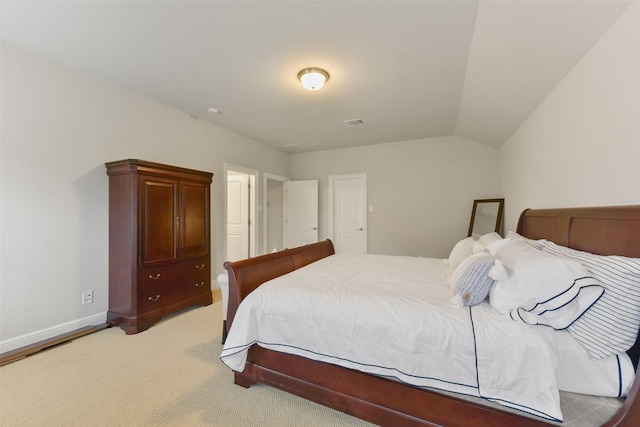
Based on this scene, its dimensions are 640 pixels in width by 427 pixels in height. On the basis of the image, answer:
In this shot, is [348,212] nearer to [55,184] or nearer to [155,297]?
[155,297]

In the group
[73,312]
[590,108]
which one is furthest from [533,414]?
[73,312]

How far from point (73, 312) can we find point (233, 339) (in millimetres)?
2141

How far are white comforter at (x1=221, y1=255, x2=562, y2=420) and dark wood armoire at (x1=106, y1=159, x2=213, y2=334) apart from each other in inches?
63.9

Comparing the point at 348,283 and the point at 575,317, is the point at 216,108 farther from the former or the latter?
the point at 575,317

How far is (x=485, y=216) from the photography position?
14.1 feet

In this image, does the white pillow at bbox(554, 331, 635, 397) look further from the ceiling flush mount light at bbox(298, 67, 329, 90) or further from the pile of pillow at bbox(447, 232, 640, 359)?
the ceiling flush mount light at bbox(298, 67, 329, 90)

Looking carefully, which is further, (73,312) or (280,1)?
(73,312)

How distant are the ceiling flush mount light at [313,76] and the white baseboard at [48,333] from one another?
10.8ft

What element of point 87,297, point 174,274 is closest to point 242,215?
point 174,274

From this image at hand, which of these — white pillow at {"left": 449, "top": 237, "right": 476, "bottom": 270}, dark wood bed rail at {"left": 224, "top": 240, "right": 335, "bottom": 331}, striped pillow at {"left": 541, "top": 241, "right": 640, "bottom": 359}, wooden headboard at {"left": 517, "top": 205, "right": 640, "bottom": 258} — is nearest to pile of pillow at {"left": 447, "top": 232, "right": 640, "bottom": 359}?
striped pillow at {"left": 541, "top": 241, "right": 640, "bottom": 359}

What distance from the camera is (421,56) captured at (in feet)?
7.71

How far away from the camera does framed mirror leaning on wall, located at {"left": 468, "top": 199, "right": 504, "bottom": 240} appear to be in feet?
13.6

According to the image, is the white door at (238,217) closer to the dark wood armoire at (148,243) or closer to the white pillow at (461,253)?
the dark wood armoire at (148,243)

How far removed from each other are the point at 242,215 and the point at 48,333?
117 inches
